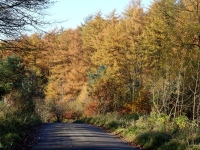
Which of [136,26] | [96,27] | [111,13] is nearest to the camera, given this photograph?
[136,26]

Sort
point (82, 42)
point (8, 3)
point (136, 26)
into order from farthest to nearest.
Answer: point (82, 42) < point (136, 26) < point (8, 3)

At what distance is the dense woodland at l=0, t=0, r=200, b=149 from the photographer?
53.7ft

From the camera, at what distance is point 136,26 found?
112ft

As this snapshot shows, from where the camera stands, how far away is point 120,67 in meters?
37.1

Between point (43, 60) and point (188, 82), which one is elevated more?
point (43, 60)

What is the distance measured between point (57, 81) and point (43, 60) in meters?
4.68

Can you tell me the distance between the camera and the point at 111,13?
4366cm

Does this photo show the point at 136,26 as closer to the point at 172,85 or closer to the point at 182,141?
the point at 172,85

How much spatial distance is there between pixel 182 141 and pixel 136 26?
24.3 meters

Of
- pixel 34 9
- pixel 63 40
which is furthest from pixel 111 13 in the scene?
pixel 34 9

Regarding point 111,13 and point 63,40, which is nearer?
point 111,13

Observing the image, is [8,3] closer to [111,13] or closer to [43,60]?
[111,13]

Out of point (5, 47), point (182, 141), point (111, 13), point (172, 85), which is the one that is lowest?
point (182, 141)

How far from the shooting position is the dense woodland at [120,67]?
1638cm
